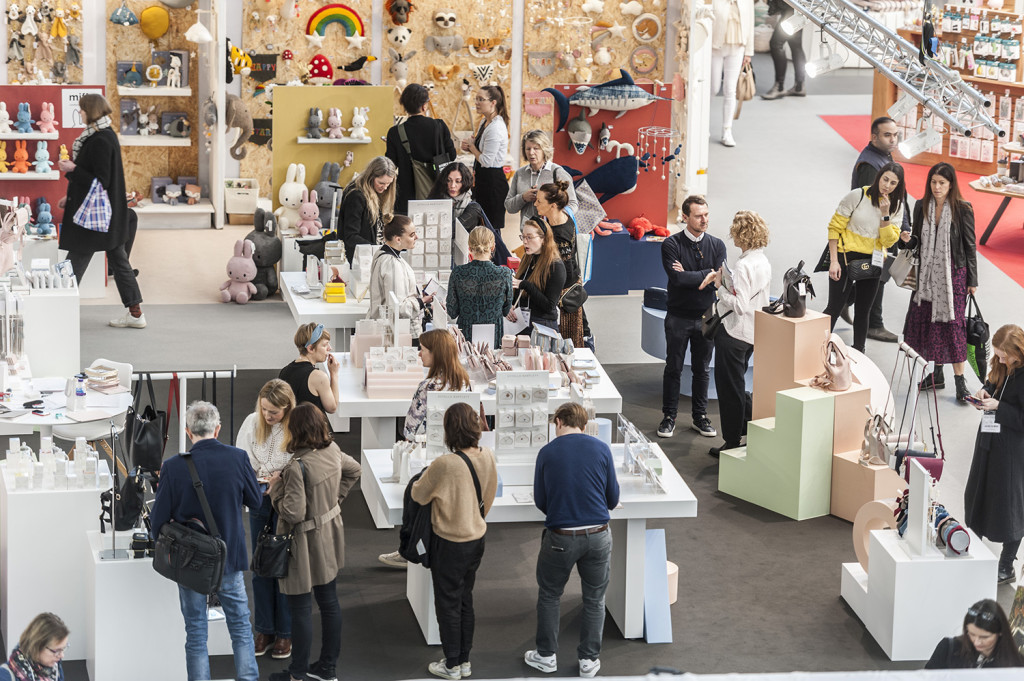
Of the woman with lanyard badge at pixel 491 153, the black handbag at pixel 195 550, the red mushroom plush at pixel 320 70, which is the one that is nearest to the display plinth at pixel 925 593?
the black handbag at pixel 195 550

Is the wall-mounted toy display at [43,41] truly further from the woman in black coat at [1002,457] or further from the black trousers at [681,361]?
the woman in black coat at [1002,457]

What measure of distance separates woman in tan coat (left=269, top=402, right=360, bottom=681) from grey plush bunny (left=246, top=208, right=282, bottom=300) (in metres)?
5.81

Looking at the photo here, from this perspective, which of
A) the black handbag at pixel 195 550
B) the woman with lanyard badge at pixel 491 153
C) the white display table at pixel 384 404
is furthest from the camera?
the woman with lanyard badge at pixel 491 153

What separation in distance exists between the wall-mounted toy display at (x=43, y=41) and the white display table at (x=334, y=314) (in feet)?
16.7

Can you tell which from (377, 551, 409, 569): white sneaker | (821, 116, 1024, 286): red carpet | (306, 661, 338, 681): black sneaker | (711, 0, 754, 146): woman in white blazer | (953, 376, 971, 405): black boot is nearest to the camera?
(306, 661, 338, 681): black sneaker

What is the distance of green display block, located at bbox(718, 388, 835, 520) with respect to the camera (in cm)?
749

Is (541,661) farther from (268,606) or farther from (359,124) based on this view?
(359,124)

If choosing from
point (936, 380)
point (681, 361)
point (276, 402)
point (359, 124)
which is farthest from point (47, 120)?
point (936, 380)

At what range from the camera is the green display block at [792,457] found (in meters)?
7.49

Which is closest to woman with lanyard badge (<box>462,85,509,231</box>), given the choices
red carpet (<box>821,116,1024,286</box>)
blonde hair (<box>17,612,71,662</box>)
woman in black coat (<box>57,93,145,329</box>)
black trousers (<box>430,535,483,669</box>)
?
woman in black coat (<box>57,93,145,329</box>)

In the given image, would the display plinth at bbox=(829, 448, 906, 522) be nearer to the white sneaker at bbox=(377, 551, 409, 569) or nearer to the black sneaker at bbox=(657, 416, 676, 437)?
the black sneaker at bbox=(657, 416, 676, 437)

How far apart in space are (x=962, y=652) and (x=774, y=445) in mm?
2980

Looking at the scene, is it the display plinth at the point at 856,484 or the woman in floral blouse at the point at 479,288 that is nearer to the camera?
the display plinth at the point at 856,484

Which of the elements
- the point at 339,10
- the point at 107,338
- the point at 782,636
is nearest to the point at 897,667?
the point at 782,636
